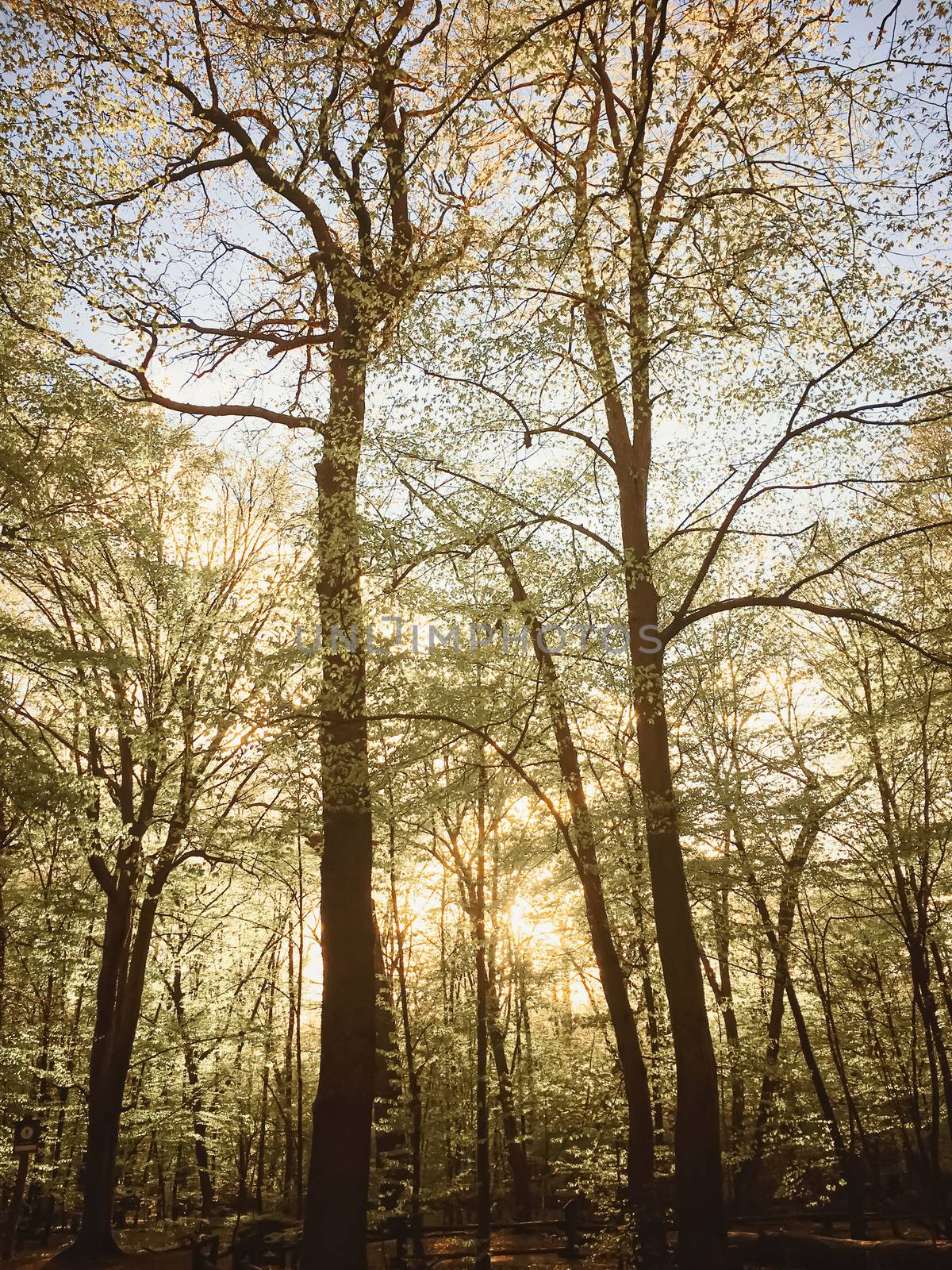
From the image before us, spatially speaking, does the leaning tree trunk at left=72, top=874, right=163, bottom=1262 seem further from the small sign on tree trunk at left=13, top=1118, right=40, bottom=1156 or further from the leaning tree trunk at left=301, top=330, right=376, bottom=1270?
the leaning tree trunk at left=301, top=330, right=376, bottom=1270

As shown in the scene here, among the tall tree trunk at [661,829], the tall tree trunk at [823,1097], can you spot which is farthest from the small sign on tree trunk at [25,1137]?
the tall tree trunk at [823,1097]

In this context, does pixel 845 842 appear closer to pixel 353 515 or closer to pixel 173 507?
pixel 353 515

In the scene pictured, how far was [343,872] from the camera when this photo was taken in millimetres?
6805

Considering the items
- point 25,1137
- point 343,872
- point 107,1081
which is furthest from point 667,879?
point 25,1137

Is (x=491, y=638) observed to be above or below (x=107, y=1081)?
above

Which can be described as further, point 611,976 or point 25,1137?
point 25,1137

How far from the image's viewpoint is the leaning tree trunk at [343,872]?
596cm

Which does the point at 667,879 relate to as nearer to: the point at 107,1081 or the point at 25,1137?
the point at 107,1081

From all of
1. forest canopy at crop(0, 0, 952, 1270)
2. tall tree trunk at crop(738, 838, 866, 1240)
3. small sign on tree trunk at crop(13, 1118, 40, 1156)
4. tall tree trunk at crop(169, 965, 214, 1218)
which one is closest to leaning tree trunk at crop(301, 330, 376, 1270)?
forest canopy at crop(0, 0, 952, 1270)

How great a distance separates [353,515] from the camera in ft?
25.3

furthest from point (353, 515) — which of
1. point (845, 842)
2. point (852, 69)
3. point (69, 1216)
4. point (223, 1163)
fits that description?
point (223, 1163)

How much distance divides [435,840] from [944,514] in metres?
9.96

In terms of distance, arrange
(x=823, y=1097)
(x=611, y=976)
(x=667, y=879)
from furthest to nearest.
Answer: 1. (x=823, y=1097)
2. (x=611, y=976)
3. (x=667, y=879)

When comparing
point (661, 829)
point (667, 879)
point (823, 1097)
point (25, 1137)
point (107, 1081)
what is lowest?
point (25, 1137)
